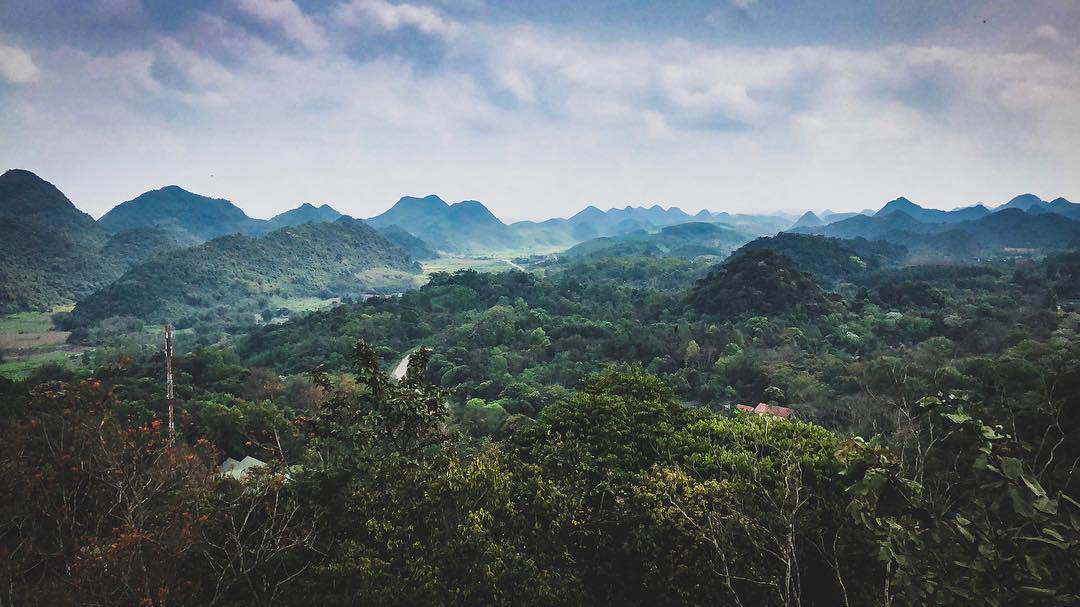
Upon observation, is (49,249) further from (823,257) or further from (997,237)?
(997,237)

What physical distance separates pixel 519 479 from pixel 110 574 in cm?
490

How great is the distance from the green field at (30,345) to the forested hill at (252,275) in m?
4.34

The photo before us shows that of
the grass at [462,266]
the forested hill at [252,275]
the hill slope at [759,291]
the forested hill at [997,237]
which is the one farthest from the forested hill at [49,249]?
the forested hill at [997,237]

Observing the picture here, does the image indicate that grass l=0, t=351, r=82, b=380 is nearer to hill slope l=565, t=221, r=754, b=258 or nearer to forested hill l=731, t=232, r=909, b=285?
forested hill l=731, t=232, r=909, b=285

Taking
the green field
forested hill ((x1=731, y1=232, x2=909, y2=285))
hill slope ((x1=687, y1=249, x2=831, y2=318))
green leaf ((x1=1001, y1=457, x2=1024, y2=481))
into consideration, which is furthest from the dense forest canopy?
forested hill ((x1=731, y1=232, x2=909, y2=285))

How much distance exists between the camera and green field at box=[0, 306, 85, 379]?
48719 mm

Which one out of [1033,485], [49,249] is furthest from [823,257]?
[49,249]

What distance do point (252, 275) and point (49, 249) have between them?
3400 centimetres

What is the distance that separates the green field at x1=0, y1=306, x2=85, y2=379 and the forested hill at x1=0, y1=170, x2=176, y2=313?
666 cm

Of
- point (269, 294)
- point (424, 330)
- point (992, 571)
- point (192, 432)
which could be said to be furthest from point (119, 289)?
point (992, 571)

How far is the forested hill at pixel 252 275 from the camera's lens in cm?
8131

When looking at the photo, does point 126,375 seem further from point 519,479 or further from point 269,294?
point 269,294

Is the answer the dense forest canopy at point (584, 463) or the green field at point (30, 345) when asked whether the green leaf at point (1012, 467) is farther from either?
the green field at point (30, 345)

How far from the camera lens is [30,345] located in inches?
2341
